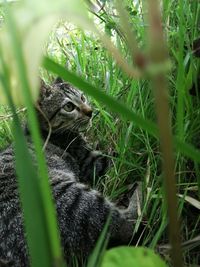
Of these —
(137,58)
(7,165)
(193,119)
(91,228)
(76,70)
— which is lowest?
(91,228)

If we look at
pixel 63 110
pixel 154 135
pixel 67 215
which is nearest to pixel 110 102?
pixel 154 135

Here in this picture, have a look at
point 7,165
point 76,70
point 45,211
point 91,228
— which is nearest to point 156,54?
point 45,211

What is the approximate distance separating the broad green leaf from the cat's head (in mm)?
1781

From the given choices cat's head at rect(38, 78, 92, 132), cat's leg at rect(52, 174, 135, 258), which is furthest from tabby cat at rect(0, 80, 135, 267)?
cat's head at rect(38, 78, 92, 132)

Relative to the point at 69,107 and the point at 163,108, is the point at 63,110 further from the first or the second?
the point at 163,108

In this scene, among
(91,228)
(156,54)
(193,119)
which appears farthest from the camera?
(91,228)

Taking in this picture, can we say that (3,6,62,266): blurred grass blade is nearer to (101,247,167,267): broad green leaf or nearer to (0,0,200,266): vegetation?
(101,247,167,267): broad green leaf

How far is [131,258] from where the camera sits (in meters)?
0.43

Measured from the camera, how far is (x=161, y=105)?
1.05 feet

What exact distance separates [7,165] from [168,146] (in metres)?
1.45

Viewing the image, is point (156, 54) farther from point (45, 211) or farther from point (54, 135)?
point (54, 135)

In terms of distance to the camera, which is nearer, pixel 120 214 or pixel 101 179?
pixel 120 214

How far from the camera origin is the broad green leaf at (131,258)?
1.39ft

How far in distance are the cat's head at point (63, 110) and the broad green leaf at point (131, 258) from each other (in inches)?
70.1
